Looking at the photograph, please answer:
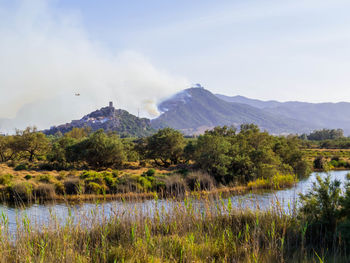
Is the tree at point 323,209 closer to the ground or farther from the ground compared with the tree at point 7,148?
closer to the ground

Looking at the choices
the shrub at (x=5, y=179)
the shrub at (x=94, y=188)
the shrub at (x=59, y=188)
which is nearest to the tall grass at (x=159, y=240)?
the shrub at (x=94, y=188)

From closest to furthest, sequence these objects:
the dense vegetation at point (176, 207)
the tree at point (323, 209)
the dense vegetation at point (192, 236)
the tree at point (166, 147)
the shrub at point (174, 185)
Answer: the dense vegetation at point (192, 236)
the dense vegetation at point (176, 207)
the tree at point (323, 209)
the shrub at point (174, 185)
the tree at point (166, 147)

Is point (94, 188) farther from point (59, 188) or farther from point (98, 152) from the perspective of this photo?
point (98, 152)

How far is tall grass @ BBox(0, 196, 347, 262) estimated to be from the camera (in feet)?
18.2

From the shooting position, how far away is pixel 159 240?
6152 millimetres

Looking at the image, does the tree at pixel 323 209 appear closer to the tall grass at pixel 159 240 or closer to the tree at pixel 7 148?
the tall grass at pixel 159 240

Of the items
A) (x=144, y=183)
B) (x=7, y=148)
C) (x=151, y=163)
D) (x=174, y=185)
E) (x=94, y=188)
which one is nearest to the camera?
(x=94, y=188)

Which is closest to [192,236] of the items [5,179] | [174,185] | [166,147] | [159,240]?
[159,240]

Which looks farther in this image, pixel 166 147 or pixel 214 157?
pixel 166 147

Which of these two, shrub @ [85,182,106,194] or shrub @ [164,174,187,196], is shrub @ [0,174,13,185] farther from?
shrub @ [164,174,187,196]

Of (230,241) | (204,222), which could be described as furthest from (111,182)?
(230,241)

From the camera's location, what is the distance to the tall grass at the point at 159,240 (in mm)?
5547

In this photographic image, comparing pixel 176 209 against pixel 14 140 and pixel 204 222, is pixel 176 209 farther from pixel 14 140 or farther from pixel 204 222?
pixel 14 140

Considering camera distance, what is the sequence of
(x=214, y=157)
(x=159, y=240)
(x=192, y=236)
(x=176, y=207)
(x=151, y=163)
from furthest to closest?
(x=151, y=163) → (x=214, y=157) → (x=176, y=207) → (x=159, y=240) → (x=192, y=236)
